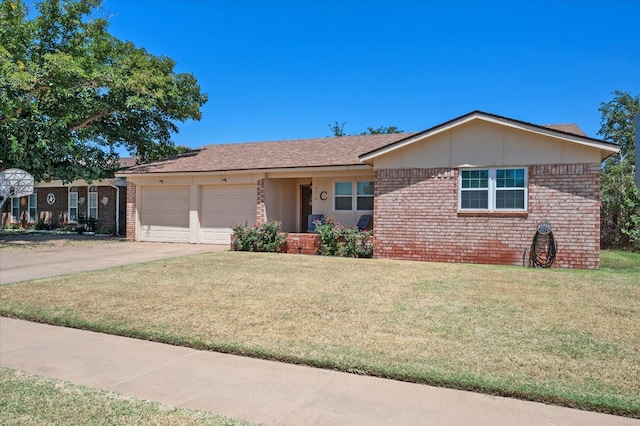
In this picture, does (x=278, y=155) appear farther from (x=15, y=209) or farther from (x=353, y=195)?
(x=15, y=209)

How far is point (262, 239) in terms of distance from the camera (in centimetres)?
1405

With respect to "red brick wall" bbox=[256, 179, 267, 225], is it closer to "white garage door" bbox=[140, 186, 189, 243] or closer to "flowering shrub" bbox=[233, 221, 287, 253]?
"flowering shrub" bbox=[233, 221, 287, 253]

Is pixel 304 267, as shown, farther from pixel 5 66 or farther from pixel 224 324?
pixel 5 66

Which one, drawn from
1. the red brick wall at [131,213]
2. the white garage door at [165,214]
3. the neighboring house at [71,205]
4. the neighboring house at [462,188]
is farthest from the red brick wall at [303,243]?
the neighboring house at [71,205]

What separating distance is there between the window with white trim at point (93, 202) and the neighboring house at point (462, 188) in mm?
10571

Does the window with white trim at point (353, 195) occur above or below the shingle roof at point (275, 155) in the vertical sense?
below

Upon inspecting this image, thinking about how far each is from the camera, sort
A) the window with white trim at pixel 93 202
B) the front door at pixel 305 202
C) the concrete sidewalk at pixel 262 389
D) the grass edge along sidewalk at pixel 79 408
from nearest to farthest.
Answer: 1. the grass edge along sidewalk at pixel 79 408
2. the concrete sidewalk at pixel 262 389
3. the front door at pixel 305 202
4. the window with white trim at pixel 93 202

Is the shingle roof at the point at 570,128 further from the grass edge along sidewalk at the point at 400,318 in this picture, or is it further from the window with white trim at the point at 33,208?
the window with white trim at the point at 33,208

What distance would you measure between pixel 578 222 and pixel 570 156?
67.1 inches

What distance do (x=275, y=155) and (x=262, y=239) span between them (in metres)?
4.57

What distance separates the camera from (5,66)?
15.1 metres

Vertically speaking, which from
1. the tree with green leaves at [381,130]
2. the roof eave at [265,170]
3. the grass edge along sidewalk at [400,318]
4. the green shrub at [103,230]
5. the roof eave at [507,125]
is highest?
the tree with green leaves at [381,130]

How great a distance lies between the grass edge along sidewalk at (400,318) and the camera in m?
3.89

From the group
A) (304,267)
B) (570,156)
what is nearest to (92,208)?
(304,267)
